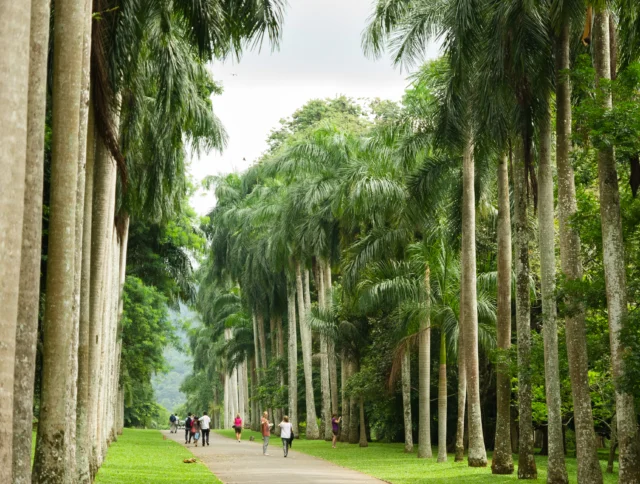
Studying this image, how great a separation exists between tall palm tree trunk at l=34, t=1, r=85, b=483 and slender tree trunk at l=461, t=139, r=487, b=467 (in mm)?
15120

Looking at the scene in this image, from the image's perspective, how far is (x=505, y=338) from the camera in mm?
23922

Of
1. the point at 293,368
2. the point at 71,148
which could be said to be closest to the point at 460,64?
the point at 71,148

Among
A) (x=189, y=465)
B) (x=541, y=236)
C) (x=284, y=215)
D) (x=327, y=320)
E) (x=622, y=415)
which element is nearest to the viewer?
(x=622, y=415)

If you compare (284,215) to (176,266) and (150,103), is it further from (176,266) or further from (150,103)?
(150,103)

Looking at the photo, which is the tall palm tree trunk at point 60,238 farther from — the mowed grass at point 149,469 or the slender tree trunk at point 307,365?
the slender tree trunk at point 307,365

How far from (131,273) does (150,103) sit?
22.1 meters

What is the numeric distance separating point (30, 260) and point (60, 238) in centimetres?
226

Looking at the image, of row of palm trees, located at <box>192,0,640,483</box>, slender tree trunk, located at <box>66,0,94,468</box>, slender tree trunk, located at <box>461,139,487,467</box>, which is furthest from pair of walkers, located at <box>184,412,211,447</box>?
slender tree trunk, located at <box>66,0,94,468</box>

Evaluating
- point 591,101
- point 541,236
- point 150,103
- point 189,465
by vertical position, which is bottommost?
point 189,465

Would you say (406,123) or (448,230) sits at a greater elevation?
(406,123)

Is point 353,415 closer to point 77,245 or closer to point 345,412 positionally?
point 345,412

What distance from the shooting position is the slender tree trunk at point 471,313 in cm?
2512

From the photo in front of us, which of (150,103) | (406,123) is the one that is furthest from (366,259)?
(150,103)

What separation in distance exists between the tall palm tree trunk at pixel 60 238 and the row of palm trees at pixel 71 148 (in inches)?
0.5
